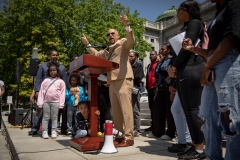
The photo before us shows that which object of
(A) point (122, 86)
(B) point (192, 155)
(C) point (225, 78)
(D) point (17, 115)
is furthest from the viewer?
(D) point (17, 115)

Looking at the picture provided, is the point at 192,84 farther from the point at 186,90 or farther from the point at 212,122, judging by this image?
the point at 212,122

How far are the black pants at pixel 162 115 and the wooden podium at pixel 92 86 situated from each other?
1.66 m

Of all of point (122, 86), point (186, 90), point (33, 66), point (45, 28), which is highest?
point (45, 28)

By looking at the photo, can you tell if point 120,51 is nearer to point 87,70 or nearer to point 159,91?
point 87,70

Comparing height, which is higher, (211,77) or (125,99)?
(211,77)

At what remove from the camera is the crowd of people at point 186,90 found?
6.22 ft

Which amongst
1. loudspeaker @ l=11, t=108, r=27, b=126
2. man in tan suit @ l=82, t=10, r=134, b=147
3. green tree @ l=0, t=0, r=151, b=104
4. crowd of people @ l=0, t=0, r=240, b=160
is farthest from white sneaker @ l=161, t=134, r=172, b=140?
green tree @ l=0, t=0, r=151, b=104

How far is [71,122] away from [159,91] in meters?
2.28

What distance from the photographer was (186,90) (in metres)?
2.89

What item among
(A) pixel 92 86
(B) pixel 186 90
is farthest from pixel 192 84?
(A) pixel 92 86

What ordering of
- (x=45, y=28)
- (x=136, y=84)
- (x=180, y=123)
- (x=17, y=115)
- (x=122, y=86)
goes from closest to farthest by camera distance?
(x=180, y=123)
(x=122, y=86)
(x=136, y=84)
(x=17, y=115)
(x=45, y=28)

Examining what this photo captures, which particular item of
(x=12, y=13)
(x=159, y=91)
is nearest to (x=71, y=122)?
(x=159, y=91)

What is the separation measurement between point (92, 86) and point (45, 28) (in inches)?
919

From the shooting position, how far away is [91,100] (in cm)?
363
